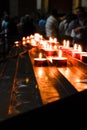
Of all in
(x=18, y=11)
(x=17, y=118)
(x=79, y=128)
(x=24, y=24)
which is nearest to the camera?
(x=17, y=118)

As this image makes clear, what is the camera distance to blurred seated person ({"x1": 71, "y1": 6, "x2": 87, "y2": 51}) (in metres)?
11.1

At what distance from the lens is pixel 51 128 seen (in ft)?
→ 7.38

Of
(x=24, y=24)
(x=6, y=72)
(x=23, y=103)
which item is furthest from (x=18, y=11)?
(x=23, y=103)

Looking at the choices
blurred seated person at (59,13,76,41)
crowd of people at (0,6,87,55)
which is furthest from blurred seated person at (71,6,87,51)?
blurred seated person at (59,13,76,41)

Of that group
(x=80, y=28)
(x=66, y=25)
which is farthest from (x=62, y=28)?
(x=80, y=28)

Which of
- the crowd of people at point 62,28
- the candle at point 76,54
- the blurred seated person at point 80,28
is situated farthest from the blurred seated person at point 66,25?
the candle at point 76,54

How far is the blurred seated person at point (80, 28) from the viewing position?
36.3 feet

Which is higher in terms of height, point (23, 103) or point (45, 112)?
point (45, 112)

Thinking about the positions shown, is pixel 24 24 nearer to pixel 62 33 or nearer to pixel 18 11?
pixel 62 33

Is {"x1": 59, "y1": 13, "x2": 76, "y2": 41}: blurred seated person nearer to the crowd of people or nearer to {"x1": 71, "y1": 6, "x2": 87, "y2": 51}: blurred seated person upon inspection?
the crowd of people

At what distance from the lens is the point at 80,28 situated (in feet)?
36.2

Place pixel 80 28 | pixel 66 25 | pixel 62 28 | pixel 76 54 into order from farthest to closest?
pixel 62 28
pixel 66 25
pixel 80 28
pixel 76 54

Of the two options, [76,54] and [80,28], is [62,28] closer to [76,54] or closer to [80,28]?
[80,28]

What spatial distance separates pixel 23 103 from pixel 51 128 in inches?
51.4
